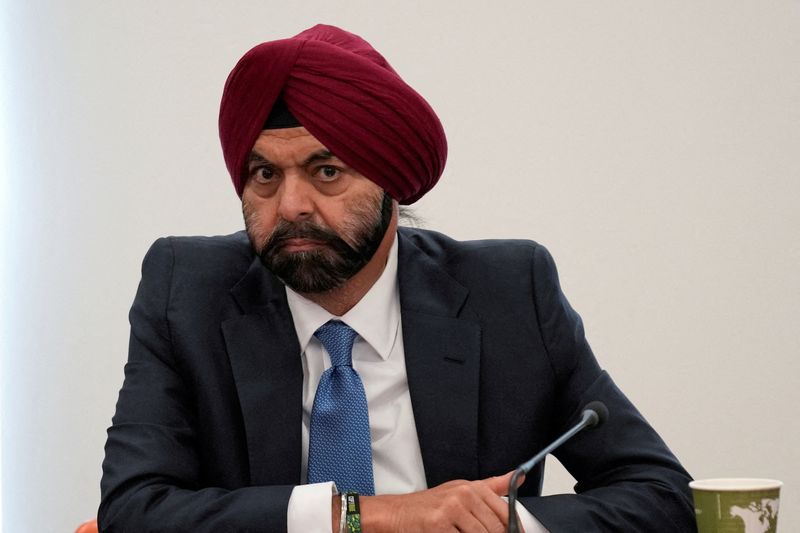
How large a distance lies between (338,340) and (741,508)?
32.0 inches

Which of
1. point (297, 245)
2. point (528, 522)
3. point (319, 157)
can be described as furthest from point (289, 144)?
point (528, 522)

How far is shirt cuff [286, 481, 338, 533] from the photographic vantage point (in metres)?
1.67

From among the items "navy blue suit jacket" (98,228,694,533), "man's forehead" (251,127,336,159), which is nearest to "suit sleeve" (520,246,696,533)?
"navy blue suit jacket" (98,228,694,533)

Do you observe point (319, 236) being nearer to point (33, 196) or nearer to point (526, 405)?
point (526, 405)

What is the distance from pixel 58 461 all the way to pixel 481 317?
1.91 metres

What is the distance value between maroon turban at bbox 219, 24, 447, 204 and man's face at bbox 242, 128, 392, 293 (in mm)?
28

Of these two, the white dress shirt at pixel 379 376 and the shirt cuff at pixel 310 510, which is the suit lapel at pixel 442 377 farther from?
the shirt cuff at pixel 310 510

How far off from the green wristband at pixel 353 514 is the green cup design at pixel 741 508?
1.67ft

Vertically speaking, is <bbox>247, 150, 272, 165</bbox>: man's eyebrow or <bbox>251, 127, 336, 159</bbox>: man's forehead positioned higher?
<bbox>251, 127, 336, 159</bbox>: man's forehead

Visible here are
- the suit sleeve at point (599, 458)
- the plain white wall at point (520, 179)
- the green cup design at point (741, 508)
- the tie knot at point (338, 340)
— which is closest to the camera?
the green cup design at point (741, 508)

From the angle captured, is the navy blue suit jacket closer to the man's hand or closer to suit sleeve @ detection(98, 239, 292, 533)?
suit sleeve @ detection(98, 239, 292, 533)

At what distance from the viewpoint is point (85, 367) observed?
11.3 feet

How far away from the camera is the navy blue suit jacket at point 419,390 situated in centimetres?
185

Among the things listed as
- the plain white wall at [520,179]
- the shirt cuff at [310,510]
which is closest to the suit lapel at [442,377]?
the shirt cuff at [310,510]
